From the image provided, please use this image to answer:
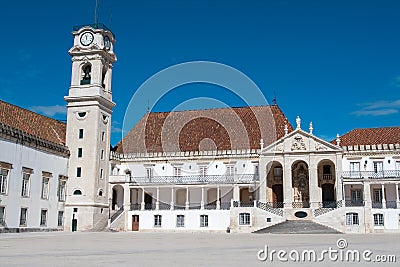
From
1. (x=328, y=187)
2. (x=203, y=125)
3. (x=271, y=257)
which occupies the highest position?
(x=203, y=125)

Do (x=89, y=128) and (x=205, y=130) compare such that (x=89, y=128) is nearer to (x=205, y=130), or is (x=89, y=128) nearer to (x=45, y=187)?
(x=45, y=187)

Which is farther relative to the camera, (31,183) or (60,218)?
(60,218)

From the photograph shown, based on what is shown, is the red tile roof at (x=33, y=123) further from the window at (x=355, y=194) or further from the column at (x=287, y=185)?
the window at (x=355, y=194)

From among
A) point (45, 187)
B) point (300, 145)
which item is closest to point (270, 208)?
point (300, 145)

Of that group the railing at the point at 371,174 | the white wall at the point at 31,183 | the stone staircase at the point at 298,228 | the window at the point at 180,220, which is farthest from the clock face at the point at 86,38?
the railing at the point at 371,174

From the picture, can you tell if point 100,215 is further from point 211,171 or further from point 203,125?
point 203,125

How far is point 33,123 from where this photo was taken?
4019cm

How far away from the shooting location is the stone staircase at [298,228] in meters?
35.0

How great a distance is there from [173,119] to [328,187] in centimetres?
1735

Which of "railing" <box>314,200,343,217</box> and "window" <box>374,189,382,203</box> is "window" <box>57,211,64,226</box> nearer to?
"railing" <box>314,200,343,217</box>

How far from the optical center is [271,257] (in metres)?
13.4

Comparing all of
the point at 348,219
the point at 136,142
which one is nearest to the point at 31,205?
the point at 136,142

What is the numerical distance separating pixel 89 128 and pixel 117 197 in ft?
25.7

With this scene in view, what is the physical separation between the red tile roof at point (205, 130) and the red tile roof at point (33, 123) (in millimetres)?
7149
